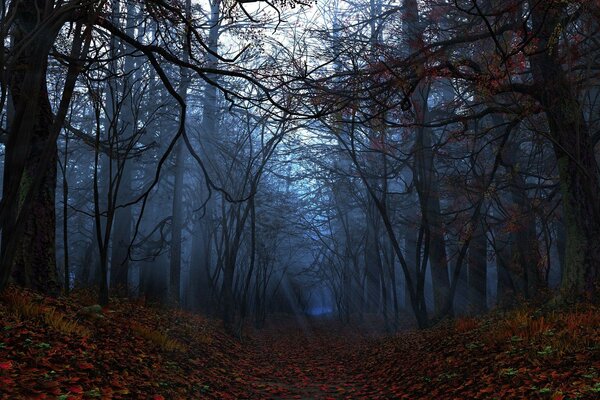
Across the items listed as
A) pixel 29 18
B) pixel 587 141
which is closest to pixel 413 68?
pixel 587 141

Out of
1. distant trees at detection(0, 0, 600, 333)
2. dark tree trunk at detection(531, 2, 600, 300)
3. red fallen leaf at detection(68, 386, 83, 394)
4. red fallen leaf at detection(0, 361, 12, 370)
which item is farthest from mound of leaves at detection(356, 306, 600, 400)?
red fallen leaf at detection(0, 361, 12, 370)

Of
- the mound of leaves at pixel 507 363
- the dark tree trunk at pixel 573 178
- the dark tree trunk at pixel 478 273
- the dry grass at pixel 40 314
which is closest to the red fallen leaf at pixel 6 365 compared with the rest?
the dry grass at pixel 40 314

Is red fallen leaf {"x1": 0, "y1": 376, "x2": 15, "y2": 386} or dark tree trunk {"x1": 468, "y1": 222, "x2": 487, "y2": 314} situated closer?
red fallen leaf {"x1": 0, "y1": 376, "x2": 15, "y2": 386}

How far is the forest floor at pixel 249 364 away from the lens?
387 cm

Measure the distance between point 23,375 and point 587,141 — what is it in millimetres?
8046

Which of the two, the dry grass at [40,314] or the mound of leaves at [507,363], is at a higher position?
the dry grass at [40,314]

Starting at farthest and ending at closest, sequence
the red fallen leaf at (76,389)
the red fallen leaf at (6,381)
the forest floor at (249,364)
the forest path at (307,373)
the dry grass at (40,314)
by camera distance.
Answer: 1. the forest path at (307,373)
2. the dry grass at (40,314)
3. the forest floor at (249,364)
4. the red fallen leaf at (76,389)
5. the red fallen leaf at (6,381)

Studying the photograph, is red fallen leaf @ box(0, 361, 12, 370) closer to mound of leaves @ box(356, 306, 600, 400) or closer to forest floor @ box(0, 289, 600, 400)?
forest floor @ box(0, 289, 600, 400)

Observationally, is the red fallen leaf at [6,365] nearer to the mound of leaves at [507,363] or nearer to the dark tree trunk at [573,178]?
the mound of leaves at [507,363]

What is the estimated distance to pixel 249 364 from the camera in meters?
9.27

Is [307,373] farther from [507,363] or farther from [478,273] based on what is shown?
[478,273]

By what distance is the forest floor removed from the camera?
12.7 feet

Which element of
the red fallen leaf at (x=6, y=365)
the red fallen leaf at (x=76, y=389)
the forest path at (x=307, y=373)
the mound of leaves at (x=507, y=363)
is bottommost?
the forest path at (x=307, y=373)

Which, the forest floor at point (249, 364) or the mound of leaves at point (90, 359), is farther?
the forest floor at point (249, 364)
